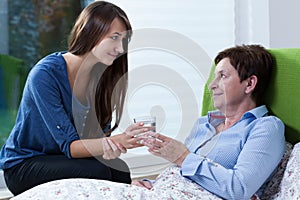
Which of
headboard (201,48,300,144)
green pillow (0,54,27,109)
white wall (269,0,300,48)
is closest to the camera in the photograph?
headboard (201,48,300,144)

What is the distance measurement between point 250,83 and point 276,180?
0.38m

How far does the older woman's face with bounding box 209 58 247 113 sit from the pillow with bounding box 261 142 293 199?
0.91 ft

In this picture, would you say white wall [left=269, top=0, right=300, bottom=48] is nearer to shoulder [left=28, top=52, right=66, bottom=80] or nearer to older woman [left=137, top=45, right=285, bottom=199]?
older woman [left=137, top=45, right=285, bottom=199]

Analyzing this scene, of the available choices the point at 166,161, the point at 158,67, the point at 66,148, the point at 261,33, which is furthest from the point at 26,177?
the point at 261,33

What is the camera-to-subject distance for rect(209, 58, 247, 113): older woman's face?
78.5 inches

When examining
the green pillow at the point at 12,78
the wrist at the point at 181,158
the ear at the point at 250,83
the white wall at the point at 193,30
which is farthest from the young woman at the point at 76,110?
the green pillow at the point at 12,78

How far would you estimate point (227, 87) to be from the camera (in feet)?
6.55

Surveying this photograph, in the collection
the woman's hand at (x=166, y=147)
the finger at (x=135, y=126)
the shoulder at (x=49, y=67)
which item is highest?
the shoulder at (x=49, y=67)

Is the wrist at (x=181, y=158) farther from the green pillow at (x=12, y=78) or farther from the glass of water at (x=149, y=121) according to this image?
the green pillow at (x=12, y=78)

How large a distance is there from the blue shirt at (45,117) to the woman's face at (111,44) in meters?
0.18

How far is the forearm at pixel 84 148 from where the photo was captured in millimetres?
2102

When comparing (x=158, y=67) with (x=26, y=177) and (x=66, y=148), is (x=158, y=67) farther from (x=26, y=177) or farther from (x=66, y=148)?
(x=26, y=177)

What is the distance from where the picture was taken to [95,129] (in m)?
2.26

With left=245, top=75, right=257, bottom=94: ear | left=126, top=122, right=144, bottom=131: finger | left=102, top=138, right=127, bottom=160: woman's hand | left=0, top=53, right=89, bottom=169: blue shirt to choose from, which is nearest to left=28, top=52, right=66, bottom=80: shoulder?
left=0, top=53, right=89, bottom=169: blue shirt
